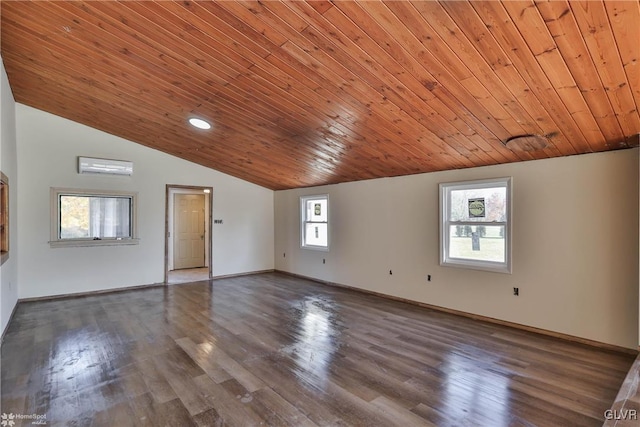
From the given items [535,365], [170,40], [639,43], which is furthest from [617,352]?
[170,40]

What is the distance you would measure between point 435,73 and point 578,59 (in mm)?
846

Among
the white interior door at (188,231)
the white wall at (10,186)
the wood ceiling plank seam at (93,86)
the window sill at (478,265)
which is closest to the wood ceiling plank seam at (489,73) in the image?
the window sill at (478,265)

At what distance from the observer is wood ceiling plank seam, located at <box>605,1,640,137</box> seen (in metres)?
1.62

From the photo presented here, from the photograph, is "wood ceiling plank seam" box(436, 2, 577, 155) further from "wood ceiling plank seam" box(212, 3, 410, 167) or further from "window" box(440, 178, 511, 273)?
"window" box(440, 178, 511, 273)

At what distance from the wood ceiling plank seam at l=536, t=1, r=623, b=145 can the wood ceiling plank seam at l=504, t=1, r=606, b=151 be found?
24mm

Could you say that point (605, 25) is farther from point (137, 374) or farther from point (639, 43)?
point (137, 374)

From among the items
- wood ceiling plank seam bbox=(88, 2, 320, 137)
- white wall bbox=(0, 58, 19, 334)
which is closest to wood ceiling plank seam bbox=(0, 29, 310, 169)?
white wall bbox=(0, 58, 19, 334)

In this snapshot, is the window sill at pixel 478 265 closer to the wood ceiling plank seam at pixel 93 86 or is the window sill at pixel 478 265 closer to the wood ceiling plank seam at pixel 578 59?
the wood ceiling plank seam at pixel 578 59

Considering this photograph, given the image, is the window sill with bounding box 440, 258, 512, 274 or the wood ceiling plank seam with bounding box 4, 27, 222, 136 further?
the window sill with bounding box 440, 258, 512, 274

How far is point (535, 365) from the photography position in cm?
282

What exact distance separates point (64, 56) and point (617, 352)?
6.11m

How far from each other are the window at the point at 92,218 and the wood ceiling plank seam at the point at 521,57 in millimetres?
5979

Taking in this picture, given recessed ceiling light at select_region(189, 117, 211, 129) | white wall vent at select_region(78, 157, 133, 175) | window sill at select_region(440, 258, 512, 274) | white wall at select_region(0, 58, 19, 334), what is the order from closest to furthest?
white wall at select_region(0, 58, 19, 334) → window sill at select_region(440, 258, 512, 274) → recessed ceiling light at select_region(189, 117, 211, 129) → white wall vent at select_region(78, 157, 133, 175)

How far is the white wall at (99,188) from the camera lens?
16.2 ft
